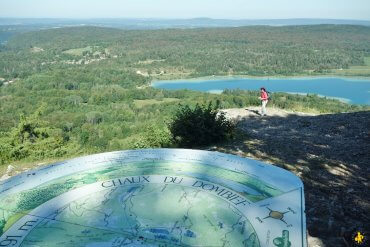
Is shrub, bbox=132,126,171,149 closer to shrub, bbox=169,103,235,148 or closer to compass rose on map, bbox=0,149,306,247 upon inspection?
shrub, bbox=169,103,235,148

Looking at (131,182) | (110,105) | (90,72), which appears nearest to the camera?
(131,182)

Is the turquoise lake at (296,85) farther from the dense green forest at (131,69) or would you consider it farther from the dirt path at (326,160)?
the dirt path at (326,160)

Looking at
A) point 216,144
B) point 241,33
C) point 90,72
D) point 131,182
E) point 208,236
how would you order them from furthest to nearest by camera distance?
point 241,33
point 90,72
point 216,144
point 131,182
point 208,236

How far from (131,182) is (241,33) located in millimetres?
166097

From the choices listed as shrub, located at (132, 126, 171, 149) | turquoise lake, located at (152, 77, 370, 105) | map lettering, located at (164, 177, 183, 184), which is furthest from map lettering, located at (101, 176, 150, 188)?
turquoise lake, located at (152, 77, 370, 105)

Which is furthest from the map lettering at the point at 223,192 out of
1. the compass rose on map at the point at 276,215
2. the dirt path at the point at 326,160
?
the dirt path at the point at 326,160

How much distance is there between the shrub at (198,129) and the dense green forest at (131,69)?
0.45m

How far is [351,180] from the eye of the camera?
19.9 ft

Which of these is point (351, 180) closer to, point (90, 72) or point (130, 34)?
point (90, 72)

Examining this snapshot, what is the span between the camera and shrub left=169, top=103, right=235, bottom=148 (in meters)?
8.46

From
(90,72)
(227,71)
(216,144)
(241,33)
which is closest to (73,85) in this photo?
(90,72)

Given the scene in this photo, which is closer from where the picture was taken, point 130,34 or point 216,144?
point 216,144

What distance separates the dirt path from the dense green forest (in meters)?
2.69

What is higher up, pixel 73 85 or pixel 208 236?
pixel 208 236
